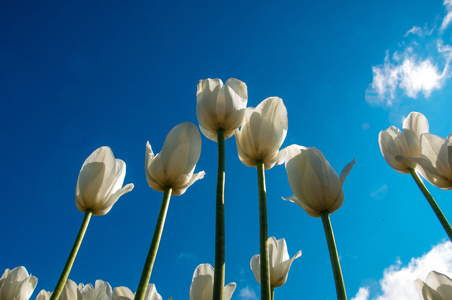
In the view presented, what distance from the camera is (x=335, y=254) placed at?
1089mm

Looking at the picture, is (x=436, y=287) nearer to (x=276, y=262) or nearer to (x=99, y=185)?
(x=276, y=262)

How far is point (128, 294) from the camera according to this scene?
1.45m

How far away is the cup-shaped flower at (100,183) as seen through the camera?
1.52 meters

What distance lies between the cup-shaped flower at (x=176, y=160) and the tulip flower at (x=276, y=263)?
63 cm

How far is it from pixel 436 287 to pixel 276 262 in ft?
2.44

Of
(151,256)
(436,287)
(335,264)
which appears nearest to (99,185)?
(151,256)

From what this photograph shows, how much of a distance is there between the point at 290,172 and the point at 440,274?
0.83 meters

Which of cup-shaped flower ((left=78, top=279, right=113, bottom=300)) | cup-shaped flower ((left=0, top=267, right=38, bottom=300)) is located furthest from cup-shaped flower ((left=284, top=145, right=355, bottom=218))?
cup-shaped flower ((left=0, top=267, right=38, bottom=300))

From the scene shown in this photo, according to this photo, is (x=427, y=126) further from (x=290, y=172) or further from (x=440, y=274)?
(x=290, y=172)

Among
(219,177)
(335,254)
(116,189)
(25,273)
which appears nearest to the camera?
(335,254)

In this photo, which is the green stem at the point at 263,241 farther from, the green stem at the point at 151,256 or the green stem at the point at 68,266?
the green stem at the point at 68,266

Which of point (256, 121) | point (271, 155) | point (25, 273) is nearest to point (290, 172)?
point (271, 155)

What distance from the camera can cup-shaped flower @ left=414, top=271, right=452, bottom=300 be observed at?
145 centimetres

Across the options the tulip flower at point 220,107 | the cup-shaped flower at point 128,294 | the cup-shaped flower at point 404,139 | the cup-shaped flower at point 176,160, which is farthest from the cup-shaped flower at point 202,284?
the cup-shaped flower at point 404,139
